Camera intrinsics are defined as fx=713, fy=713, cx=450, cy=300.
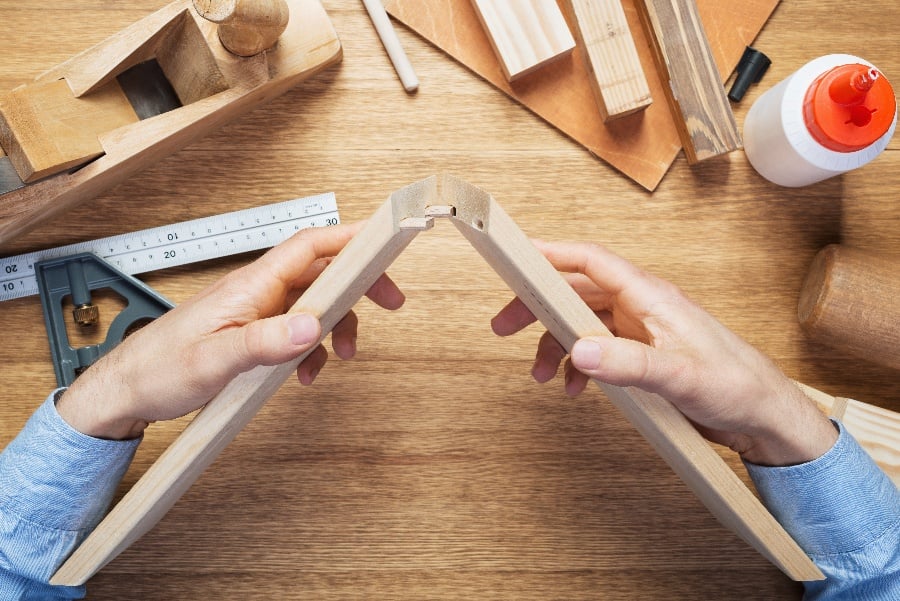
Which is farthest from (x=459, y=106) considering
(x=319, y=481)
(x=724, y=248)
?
(x=319, y=481)

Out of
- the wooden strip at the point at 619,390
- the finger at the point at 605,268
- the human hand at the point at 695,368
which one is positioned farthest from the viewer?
the finger at the point at 605,268

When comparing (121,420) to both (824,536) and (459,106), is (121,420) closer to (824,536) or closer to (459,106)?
(459,106)

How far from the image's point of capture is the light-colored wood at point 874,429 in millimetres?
744

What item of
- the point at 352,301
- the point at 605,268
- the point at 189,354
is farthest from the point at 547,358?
the point at 189,354

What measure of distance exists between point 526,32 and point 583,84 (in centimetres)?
9

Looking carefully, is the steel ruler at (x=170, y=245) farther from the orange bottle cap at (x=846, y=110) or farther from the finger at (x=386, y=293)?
the orange bottle cap at (x=846, y=110)

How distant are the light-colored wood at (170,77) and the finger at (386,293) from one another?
232 millimetres

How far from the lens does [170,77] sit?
0.74m

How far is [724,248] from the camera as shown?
807 millimetres

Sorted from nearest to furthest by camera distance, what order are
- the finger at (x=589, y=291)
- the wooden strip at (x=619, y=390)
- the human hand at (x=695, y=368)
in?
the wooden strip at (x=619, y=390) < the human hand at (x=695, y=368) < the finger at (x=589, y=291)

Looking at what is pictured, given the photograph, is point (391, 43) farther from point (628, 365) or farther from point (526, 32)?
point (628, 365)

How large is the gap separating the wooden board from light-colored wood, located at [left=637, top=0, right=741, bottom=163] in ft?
0.10

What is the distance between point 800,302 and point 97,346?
78cm

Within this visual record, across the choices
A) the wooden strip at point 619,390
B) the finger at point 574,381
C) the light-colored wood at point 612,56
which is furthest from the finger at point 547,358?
the light-colored wood at point 612,56
